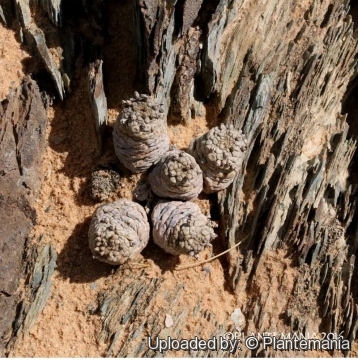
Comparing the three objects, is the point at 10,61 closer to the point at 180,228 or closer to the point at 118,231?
the point at 118,231

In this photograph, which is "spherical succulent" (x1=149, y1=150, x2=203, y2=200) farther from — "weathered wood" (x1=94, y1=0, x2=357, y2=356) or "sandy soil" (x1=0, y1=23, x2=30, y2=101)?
"sandy soil" (x1=0, y1=23, x2=30, y2=101)

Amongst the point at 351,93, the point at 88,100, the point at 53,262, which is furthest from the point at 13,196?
the point at 351,93

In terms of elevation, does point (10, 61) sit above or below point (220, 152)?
above

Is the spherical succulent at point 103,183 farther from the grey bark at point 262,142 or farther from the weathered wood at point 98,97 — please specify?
the grey bark at point 262,142

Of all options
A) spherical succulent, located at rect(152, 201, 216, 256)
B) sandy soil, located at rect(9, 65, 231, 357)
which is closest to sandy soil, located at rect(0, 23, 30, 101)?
sandy soil, located at rect(9, 65, 231, 357)

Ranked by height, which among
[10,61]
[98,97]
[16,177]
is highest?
[10,61]

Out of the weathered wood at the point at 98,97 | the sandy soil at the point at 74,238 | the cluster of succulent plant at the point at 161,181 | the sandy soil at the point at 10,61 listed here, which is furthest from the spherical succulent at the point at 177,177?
the sandy soil at the point at 10,61

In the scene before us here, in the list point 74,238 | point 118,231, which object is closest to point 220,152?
point 118,231

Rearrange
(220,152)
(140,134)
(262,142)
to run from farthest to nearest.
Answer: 1. (262,142)
2. (220,152)
3. (140,134)
